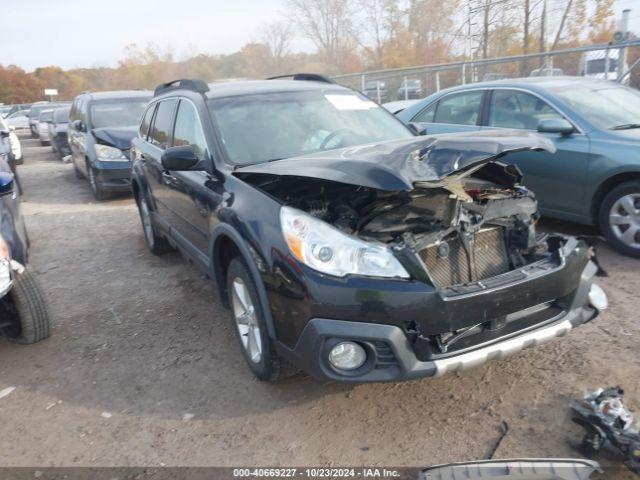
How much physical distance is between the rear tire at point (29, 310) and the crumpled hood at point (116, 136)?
5.50m

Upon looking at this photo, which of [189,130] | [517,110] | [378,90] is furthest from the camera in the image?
[378,90]

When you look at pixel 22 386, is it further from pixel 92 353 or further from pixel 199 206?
pixel 199 206

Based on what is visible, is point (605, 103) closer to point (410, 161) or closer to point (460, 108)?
point (460, 108)

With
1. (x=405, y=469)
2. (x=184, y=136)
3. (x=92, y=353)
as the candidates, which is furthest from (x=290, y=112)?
(x=405, y=469)

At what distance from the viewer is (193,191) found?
12.6 ft

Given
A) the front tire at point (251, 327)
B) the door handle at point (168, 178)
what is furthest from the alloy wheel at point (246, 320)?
the door handle at point (168, 178)

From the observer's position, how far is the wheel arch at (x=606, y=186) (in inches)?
181

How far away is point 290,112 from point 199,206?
0.99m

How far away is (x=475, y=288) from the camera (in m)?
2.58

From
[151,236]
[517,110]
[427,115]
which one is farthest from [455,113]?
[151,236]

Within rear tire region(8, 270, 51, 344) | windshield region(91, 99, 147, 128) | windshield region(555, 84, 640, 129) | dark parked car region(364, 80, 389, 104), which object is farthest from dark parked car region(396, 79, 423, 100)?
rear tire region(8, 270, 51, 344)

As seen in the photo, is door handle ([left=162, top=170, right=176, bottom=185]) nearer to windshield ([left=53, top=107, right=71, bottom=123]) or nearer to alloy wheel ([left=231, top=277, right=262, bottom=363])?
alloy wheel ([left=231, top=277, right=262, bottom=363])

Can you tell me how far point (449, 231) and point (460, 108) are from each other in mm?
3998

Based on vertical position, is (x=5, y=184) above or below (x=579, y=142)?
above
